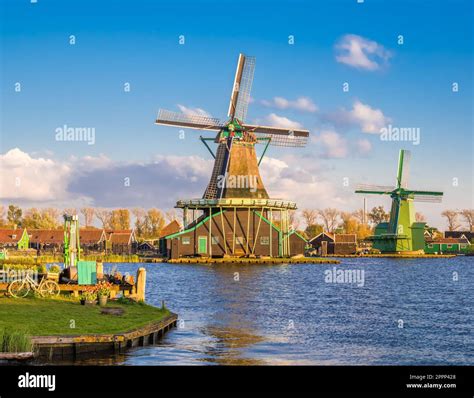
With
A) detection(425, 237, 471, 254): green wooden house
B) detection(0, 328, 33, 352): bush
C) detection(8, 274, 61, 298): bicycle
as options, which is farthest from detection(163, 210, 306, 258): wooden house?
detection(0, 328, 33, 352): bush

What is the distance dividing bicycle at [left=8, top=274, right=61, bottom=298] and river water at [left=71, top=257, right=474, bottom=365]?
17.3ft

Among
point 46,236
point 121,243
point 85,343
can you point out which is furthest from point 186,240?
point 85,343

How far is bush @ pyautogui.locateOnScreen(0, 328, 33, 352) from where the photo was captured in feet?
63.2

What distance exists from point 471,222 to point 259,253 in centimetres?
10251

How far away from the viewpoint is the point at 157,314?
27.5 m

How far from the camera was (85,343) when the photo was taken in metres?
20.9

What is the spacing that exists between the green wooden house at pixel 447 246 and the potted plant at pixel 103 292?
124843 mm

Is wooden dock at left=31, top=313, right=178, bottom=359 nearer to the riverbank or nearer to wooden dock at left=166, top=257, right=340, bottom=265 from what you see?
the riverbank

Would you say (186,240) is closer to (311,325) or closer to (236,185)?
(236,185)

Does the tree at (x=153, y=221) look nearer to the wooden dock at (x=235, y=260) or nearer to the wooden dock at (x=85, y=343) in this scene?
the wooden dock at (x=235, y=260)

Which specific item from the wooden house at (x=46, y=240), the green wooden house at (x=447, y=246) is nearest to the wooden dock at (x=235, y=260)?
the wooden house at (x=46, y=240)

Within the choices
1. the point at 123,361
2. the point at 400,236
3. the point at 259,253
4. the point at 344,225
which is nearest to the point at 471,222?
the point at 344,225

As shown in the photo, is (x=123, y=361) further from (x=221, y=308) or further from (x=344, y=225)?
(x=344, y=225)
